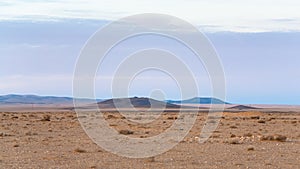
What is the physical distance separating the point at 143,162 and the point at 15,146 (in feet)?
30.8

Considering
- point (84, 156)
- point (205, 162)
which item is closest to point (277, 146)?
point (205, 162)

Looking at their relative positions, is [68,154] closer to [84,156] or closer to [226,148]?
[84,156]

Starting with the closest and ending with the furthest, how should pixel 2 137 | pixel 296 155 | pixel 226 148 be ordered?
pixel 296 155 → pixel 226 148 → pixel 2 137

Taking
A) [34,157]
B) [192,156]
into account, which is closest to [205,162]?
[192,156]

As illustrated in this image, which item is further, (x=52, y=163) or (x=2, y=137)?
(x=2, y=137)

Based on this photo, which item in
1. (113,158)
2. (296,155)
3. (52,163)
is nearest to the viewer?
(52,163)

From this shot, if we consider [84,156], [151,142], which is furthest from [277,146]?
[84,156]

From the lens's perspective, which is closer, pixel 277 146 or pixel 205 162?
pixel 205 162

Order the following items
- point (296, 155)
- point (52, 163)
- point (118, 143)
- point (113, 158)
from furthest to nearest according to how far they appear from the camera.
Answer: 1. point (118, 143)
2. point (296, 155)
3. point (113, 158)
4. point (52, 163)

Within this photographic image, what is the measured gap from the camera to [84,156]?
26016 millimetres

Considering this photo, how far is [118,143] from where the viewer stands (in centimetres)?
3316

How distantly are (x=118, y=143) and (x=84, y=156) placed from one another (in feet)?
23.7

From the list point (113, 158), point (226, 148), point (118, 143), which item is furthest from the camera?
point (118, 143)

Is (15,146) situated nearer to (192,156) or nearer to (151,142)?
(151,142)
